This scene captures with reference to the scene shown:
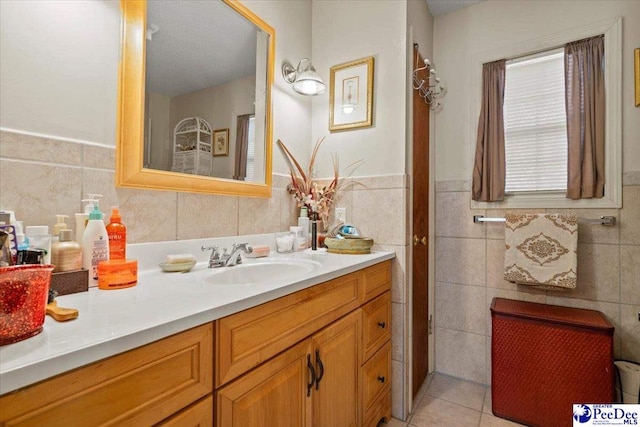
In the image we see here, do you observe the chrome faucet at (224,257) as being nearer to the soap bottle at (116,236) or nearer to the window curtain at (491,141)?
the soap bottle at (116,236)

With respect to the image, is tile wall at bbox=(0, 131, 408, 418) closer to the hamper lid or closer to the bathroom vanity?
the bathroom vanity

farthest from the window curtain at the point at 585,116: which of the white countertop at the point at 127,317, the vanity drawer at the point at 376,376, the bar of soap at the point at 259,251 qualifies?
the bar of soap at the point at 259,251

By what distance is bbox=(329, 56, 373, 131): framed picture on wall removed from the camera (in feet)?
5.84

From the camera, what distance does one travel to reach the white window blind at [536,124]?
1869 mm

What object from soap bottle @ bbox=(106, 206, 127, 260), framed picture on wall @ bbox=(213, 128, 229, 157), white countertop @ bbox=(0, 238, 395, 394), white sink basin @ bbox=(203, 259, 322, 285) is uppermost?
framed picture on wall @ bbox=(213, 128, 229, 157)

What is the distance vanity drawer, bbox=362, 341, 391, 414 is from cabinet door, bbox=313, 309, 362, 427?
87 mm

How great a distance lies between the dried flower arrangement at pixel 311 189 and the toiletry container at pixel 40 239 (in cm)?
115

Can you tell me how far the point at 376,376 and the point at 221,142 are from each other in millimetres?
1343

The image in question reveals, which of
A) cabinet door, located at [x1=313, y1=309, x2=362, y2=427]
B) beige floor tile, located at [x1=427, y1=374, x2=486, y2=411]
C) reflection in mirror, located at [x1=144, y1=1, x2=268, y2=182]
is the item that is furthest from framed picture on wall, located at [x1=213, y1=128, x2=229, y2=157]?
beige floor tile, located at [x1=427, y1=374, x2=486, y2=411]

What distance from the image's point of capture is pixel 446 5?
6.98ft

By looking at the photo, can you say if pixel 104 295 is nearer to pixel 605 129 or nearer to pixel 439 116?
pixel 439 116

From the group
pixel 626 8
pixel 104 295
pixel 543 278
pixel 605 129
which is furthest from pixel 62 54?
pixel 626 8

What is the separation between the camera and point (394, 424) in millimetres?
1641

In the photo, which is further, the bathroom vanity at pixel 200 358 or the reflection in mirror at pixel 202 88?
the reflection in mirror at pixel 202 88
